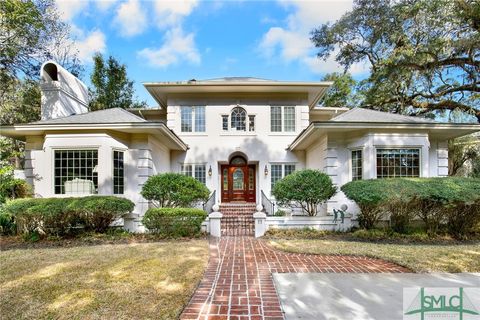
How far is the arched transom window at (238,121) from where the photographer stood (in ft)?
43.7

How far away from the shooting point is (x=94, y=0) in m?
9.96

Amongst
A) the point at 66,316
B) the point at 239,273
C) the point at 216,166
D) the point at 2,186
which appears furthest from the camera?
the point at 216,166

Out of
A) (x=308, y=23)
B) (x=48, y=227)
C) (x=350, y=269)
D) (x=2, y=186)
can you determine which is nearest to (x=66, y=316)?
(x=350, y=269)

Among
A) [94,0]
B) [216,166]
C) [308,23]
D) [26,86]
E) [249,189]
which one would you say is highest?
[308,23]

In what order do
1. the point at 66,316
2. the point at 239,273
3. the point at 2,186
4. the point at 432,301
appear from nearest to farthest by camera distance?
the point at 66,316 → the point at 432,301 → the point at 239,273 → the point at 2,186

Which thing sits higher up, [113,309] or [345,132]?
[345,132]

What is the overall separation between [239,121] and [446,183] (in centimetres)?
872

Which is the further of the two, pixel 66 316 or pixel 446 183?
pixel 446 183

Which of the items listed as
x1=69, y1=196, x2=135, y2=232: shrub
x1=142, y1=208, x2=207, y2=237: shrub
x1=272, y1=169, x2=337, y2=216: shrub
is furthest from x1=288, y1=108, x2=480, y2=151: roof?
x1=69, y1=196, x2=135, y2=232: shrub

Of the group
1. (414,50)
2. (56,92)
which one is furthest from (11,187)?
(414,50)

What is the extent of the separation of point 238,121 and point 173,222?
262 inches

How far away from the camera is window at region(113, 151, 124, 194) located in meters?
9.55

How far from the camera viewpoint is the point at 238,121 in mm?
13391

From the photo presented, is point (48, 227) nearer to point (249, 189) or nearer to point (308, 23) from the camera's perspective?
point (249, 189)
